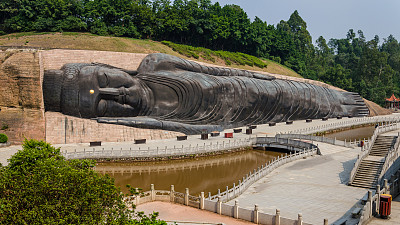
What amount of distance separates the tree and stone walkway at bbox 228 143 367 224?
Result: 711 centimetres

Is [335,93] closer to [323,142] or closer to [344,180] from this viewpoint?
[323,142]

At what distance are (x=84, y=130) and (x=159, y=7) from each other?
40029mm

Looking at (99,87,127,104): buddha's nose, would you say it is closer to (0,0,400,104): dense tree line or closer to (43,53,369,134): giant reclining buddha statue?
(43,53,369,134): giant reclining buddha statue

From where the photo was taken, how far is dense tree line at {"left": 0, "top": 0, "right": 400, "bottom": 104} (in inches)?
1836

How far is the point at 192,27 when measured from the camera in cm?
6072

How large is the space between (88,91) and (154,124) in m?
5.77

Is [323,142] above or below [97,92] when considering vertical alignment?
below

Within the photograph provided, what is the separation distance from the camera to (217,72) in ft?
121

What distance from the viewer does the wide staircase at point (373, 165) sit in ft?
53.7

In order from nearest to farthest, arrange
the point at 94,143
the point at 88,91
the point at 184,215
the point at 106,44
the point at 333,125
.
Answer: the point at 184,215, the point at 94,143, the point at 88,91, the point at 333,125, the point at 106,44

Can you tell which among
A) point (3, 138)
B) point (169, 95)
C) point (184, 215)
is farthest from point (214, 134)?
point (184, 215)

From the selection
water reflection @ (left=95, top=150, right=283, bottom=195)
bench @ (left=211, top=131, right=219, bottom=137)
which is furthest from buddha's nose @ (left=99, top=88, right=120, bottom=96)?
bench @ (left=211, top=131, right=219, bottom=137)

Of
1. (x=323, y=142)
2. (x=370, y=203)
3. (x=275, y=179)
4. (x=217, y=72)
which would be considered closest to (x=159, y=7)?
(x=217, y=72)

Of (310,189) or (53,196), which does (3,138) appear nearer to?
(53,196)
